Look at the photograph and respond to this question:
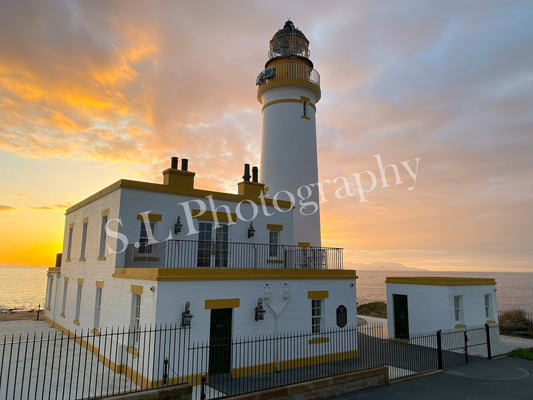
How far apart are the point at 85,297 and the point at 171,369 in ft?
29.1

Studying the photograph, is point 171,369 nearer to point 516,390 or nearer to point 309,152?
point 516,390

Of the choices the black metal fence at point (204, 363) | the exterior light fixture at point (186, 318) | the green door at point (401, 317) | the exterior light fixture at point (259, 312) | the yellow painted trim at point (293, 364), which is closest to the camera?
the black metal fence at point (204, 363)

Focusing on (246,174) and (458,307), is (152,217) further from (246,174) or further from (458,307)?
(458,307)

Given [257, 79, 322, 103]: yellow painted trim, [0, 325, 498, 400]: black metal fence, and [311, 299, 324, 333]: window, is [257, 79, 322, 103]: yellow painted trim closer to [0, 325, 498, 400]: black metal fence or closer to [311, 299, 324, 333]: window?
[311, 299, 324, 333]: window

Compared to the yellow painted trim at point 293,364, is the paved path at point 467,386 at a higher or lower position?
lower

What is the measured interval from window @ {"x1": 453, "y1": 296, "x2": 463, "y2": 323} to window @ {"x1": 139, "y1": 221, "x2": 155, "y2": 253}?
49.5 ft

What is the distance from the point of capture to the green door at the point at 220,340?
12324 millimetres

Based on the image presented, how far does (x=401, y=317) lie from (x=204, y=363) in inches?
484

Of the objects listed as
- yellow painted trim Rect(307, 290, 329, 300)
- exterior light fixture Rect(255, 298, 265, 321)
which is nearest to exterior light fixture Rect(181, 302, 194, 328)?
exterior light fixture Rect(255, 298, 265, 321)

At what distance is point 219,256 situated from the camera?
16688mm

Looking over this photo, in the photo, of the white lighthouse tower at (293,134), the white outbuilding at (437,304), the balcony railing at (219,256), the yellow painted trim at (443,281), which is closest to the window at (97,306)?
the balcony railing at (219,256)

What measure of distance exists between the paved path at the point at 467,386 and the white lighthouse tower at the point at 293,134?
9.62 m

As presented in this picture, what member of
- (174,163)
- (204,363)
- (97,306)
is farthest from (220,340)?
(174,163)

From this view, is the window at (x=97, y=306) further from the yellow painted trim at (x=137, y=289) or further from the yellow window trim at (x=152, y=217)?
the yellow painted trim at (x=137, y=289)
